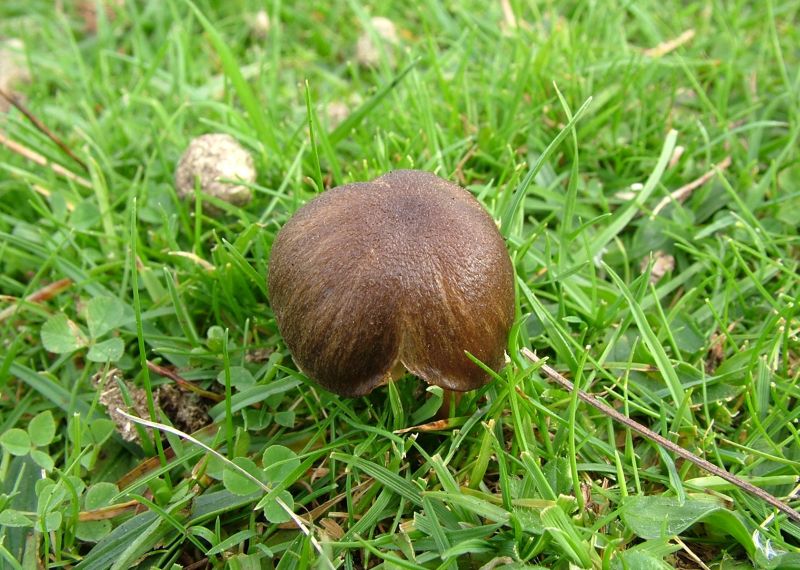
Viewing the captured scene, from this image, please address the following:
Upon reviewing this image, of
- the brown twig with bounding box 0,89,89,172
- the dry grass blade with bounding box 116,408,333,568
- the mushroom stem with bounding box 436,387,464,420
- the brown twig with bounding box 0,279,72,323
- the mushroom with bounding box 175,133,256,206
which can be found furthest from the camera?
the brown twig with bounding box 0,89,89,172

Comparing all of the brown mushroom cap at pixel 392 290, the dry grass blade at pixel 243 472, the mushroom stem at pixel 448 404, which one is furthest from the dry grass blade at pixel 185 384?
the mushroom stem at pixel 448 404

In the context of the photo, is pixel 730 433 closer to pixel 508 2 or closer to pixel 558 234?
pixel 558 234

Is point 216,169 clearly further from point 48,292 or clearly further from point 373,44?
point 373,44

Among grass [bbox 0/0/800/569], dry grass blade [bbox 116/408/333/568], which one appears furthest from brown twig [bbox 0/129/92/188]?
dry grass blade [bbox 116/408/333/568]

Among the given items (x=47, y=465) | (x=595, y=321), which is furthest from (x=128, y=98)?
(x=595, y=321)

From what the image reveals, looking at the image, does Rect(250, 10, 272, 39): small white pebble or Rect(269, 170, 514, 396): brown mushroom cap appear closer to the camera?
Rect(269, 170, 514, 396): brown mushroom cap

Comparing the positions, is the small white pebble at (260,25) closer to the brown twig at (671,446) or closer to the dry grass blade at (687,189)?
the dry grass blade at (687,189)

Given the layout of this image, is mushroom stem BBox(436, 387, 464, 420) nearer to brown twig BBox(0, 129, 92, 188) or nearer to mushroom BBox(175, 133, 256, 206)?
mushroom BBox(175, 133, 256, 206)

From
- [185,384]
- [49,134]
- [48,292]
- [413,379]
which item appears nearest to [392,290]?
[413,379]
